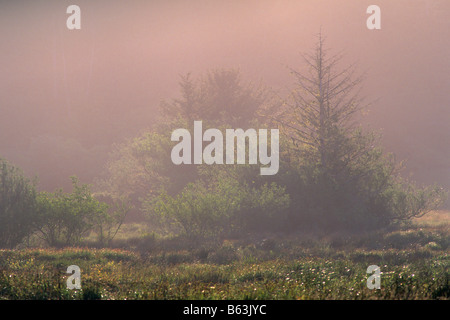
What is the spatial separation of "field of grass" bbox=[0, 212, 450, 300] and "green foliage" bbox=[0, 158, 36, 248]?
4.43 metres

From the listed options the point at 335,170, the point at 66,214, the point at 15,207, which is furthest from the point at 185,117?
the point at 15,207

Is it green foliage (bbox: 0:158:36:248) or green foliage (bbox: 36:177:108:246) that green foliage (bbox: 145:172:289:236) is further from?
green foliage (bbox: 0:158:36:248)

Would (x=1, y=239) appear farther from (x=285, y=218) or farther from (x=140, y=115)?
(x=140, y=115)

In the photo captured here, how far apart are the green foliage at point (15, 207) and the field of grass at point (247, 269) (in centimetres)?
443

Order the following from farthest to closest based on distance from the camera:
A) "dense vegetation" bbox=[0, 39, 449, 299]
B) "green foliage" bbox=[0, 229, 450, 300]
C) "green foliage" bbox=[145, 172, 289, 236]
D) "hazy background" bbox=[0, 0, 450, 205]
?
"hazy background" bbox=[0, 0, 450, 205], "green foliage" bbox=[145, 172, 289, 236], "dense vegetation" bbox=[0, 39, 449, 299], "green foliage" bbox=[0, 229, 450, 300]

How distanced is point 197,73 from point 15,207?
103m

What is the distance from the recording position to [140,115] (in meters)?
96.7

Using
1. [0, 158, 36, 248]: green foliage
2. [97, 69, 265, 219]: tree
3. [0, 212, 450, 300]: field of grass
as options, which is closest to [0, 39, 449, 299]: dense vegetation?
[0, 158, 36, 248]: green foliage

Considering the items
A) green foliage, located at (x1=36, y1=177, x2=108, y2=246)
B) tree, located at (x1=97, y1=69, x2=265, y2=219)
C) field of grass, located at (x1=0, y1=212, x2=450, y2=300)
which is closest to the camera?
field of grass, located at (x1=0, y1=212, x2=450, y2=300)

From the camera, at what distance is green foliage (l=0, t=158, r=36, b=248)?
2388 cm

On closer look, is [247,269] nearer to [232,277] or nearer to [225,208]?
[232,277]

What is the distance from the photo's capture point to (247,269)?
49.3 feet

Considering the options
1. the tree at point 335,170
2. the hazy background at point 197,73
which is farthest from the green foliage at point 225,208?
the hazy background at point 197,73
